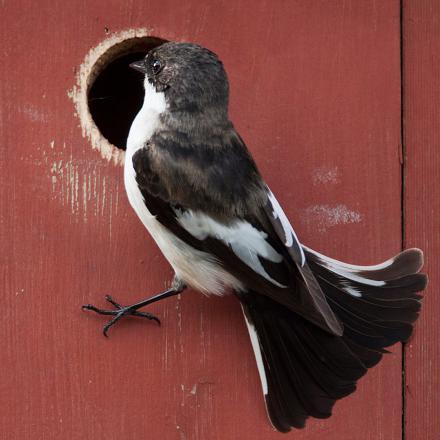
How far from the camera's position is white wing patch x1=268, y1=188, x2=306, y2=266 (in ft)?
4.67

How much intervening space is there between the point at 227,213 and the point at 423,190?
0.44m

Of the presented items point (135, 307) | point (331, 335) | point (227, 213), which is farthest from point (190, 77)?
point (331, 335)

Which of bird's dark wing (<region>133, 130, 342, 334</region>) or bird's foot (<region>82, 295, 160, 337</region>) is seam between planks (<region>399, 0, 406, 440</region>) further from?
bird's foot (<region>82, 295, 160, 337</region>)

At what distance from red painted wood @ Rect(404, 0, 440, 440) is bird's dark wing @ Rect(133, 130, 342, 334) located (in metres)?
0.31

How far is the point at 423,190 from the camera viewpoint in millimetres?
1632

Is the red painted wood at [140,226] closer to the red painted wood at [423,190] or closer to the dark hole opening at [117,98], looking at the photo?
the red painted wood at [423,190]

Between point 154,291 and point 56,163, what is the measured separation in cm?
31

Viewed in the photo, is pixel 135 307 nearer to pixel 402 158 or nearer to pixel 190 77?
pixel 190 77

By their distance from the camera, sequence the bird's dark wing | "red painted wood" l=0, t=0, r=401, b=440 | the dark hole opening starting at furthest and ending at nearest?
the dark hole opening < "red painted wood" l=0, t=0, r=401, b=440 < the bird's dark wing

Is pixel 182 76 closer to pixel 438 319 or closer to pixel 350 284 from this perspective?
pixel 350 284

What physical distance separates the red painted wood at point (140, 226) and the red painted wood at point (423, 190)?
0.03m

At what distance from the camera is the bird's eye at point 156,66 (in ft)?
5.14

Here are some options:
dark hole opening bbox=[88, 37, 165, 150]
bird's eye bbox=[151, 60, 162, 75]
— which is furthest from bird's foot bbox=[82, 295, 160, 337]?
dark hole opening bbox=[88, 37, 165, 150]

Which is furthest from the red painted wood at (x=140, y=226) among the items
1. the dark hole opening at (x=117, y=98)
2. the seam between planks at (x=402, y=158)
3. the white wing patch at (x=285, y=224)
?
the dark hole opening at (x=117, y=98)
